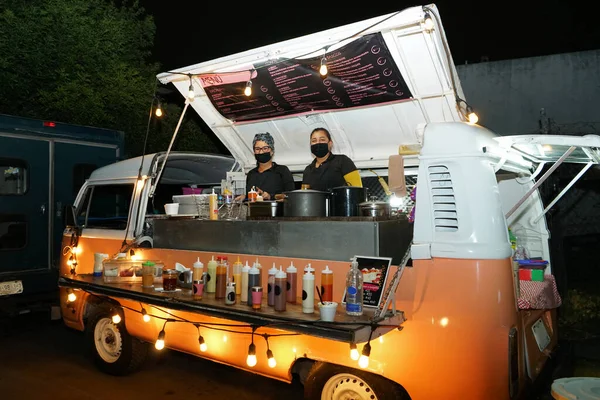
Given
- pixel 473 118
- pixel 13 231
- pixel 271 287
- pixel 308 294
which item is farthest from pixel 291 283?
pixel 13 231

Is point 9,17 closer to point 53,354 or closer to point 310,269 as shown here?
point 53,354

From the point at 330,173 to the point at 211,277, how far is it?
1.73 m

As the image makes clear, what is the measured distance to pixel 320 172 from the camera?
5.09 m

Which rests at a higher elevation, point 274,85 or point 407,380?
point 274,85

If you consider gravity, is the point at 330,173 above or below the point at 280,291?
above

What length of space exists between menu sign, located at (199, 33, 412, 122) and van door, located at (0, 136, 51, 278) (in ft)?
10.6

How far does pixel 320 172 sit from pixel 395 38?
1.60 meters

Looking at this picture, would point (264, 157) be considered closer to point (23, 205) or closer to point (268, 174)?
point (268, 174)

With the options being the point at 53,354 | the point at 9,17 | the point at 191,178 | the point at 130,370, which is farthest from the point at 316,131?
the point at 9,17

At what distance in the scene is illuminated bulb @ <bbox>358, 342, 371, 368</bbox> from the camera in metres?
3.01

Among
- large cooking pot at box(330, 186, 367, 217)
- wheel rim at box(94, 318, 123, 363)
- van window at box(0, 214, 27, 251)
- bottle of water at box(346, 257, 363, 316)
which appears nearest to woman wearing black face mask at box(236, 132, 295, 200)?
large cooking pot at box(330, 186, 367, 217)

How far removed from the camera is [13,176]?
7.00 metres

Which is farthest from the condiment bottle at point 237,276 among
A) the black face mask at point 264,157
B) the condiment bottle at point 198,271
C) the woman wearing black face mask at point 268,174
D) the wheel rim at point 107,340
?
the wheel rim at point 107,340

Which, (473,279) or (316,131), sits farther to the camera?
Result: (316,131)
